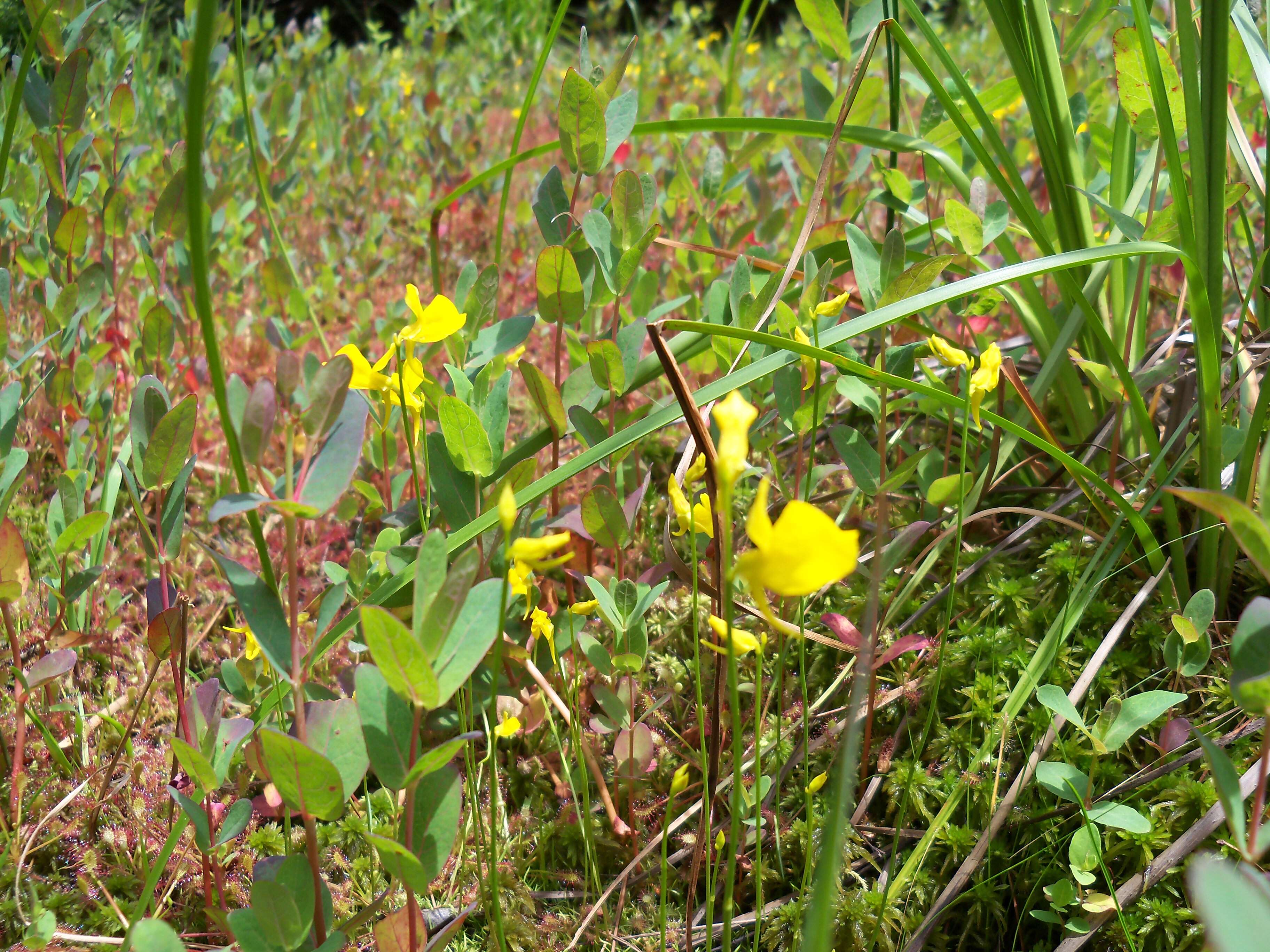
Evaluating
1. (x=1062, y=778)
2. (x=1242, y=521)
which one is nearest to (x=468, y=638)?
(x=1242, y=521)

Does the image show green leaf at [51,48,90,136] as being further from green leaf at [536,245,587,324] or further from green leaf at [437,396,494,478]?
green leaf at [437,396,494,478]

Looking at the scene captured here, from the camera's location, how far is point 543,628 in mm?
1024

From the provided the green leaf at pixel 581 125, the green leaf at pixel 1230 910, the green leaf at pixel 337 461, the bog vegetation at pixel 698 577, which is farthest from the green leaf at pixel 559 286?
the green leaf at pixel 1230 910

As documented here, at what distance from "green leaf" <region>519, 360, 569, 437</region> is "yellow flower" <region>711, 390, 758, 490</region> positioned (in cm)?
51

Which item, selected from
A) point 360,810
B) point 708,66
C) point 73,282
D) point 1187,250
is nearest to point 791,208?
point 708,66

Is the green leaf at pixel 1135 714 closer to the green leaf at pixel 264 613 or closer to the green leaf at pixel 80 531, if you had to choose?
the green leaf at pixel 264 613

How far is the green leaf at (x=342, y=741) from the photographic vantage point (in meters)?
0.72

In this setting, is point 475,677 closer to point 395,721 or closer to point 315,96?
point 395,721

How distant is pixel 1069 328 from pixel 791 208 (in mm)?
1451

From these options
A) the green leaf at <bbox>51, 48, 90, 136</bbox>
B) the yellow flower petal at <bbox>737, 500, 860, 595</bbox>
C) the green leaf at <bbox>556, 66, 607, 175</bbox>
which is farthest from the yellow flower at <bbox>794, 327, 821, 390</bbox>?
the green leaf at <bbox>51, 48, 90, 136</bbox>

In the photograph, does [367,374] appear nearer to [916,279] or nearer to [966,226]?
[916,279]

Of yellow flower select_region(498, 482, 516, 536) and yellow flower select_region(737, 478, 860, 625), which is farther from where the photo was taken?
yellow flower select_region(498, 482, 516, 536)

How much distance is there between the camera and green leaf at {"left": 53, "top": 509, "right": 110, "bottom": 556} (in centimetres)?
99

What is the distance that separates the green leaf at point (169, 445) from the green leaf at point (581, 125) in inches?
21.2
